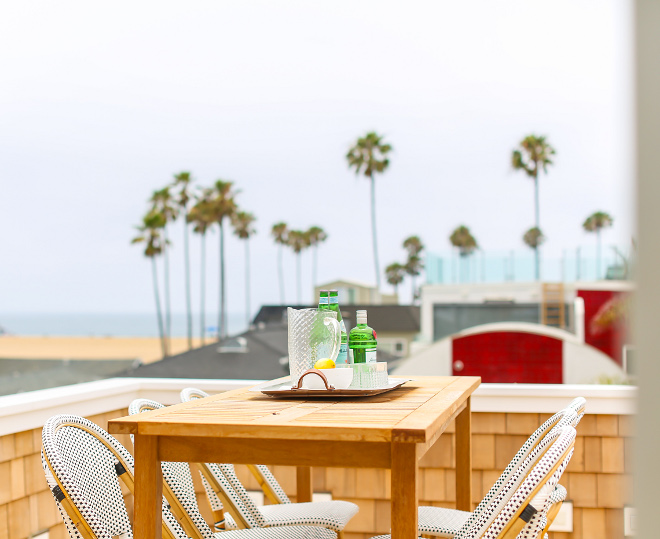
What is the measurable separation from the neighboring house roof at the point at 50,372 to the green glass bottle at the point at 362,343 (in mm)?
30359

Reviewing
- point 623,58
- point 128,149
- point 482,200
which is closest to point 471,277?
point 623,58

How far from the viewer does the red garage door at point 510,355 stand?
2164cm

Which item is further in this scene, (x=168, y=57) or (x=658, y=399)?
(x=168, y=57)

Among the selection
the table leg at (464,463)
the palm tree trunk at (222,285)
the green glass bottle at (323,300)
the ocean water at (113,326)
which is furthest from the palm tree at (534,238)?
the green glass bottle at (323,300)

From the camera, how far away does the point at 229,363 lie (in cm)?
2014

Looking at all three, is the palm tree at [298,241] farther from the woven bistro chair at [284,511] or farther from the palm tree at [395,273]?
the woven bistro chair at [284,511]

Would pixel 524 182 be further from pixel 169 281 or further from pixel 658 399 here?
pixel 658 399

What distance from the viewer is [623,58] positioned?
0.51 metres

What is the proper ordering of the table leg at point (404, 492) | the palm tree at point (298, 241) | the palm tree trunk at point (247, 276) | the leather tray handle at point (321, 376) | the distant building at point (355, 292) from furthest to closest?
the palm tree at point (298, 241) < the palm tree trunk at point (247, 276) < the distant building at point (355, 292) < the leather tray handle at point (321, 376) < the table leg at point (404, 492)

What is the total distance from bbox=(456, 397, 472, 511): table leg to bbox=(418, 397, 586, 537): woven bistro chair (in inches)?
12.5

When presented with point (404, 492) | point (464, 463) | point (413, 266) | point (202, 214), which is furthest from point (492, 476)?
point (413, 266)

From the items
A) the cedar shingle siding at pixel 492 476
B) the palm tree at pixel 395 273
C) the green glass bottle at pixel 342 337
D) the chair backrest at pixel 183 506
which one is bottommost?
the cedar shingle siding at pixel 492 476

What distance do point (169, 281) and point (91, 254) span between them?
6.86 m

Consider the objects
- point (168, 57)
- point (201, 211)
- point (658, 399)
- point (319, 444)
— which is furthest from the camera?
point (168, 57)
